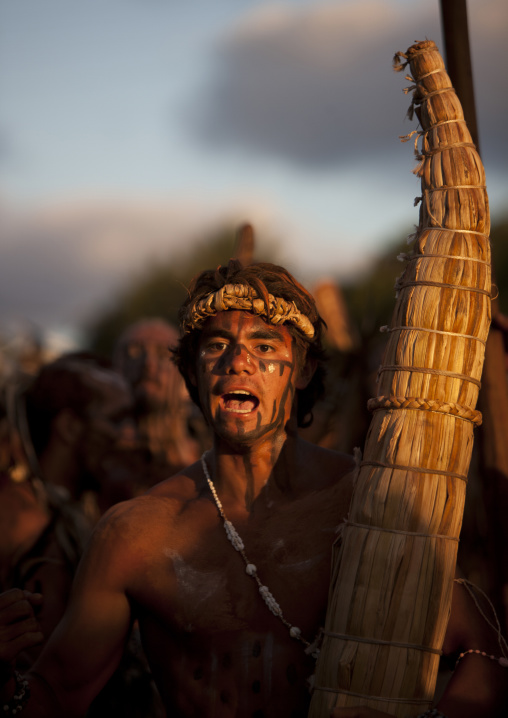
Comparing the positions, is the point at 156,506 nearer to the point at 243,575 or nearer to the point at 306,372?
the point at 243,575

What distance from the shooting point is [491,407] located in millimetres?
4008

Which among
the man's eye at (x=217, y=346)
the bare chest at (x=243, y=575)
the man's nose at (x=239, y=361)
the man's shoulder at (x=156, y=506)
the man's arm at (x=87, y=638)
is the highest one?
the man's eye at (x=217, y=346)

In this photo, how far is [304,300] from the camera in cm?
363

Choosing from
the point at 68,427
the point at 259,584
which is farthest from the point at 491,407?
the point at 68,427

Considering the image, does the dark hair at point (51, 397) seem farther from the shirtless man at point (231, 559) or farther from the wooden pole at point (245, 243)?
the shirtless man at point (231, 559)

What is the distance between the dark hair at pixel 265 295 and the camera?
3551 mm

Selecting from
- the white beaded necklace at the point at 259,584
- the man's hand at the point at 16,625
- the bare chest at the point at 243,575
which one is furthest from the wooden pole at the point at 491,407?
the man's hand at the point at 16,625

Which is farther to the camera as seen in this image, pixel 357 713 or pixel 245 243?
pixel 245 243

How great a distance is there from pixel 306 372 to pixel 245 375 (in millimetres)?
422

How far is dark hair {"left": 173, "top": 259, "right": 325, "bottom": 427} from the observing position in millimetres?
3551

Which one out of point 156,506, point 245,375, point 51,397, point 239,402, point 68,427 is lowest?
point 156,506

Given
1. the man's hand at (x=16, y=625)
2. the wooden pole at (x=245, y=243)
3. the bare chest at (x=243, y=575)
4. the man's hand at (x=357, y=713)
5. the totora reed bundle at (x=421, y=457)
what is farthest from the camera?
the wooden pole at (x=245, y=243)

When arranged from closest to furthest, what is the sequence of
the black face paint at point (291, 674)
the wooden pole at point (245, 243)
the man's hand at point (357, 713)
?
the man's hand at point (357, 713) → the black face paint at point (291, 674) → the wooden pole at point (245, 243)

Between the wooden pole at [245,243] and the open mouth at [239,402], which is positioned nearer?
the open mouth at [239,402]
